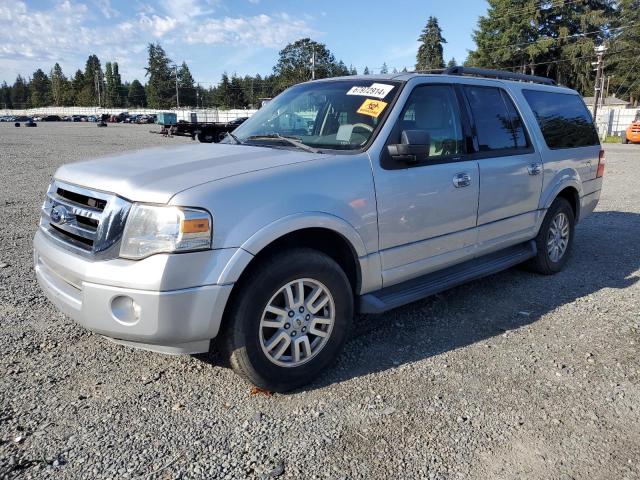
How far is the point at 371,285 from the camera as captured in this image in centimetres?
344

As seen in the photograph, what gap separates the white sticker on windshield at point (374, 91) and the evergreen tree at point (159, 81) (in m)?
120

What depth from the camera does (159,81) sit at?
119 m

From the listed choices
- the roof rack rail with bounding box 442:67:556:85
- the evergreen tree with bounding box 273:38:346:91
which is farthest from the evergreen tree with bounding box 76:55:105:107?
the roof rack rail with bounding box 442:67:556:85

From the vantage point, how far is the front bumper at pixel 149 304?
2541 millimetres

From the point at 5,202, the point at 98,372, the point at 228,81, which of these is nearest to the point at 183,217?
the point at 98,372

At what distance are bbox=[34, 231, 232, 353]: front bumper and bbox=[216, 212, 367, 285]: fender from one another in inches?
2.3

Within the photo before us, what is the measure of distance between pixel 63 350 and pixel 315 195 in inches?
84.1

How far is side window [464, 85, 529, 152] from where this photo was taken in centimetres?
428

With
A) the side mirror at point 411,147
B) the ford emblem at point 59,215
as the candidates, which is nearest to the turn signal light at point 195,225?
the ford emblem at point 59,215

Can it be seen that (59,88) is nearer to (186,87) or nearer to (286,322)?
(186,87)

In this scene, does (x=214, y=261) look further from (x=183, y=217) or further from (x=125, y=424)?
(x=125, y=424)

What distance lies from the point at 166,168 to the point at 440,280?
222cm

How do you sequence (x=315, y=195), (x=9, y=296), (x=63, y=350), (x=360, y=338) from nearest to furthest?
(x=315, y=195)
(x=63, y=350)
(x=360, y=338)
(x=9, y=296)

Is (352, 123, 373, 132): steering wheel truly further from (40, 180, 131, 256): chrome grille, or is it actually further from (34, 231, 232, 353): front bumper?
(40, 180, 131, 256): chrome grille
